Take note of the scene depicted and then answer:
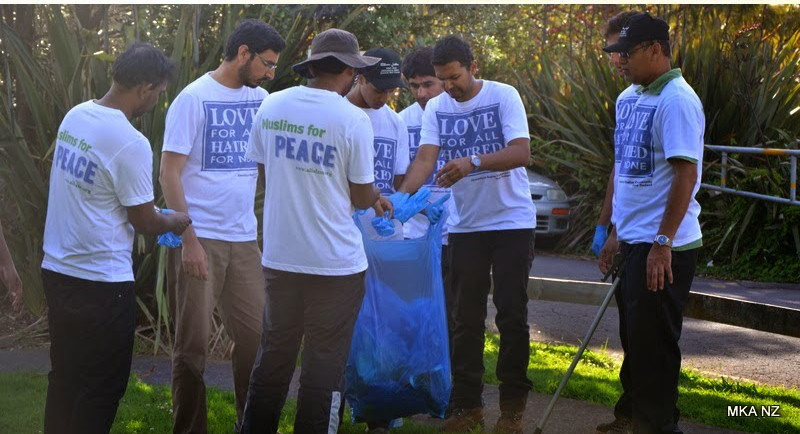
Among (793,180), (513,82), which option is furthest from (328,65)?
(513,82)

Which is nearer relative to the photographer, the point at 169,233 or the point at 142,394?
the point at 169,233

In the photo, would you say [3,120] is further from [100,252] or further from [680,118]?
[680,118]

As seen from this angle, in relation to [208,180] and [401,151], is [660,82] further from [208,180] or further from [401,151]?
[208,180]

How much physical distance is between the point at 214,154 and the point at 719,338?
520cm

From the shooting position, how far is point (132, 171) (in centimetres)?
385

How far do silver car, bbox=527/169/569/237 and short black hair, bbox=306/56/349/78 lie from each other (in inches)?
391

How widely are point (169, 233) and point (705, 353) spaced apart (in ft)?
15.9

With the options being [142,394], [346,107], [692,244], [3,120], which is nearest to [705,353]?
[692,244]

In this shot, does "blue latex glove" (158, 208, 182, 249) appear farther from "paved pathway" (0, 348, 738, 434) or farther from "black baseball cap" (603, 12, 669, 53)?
"black baseball cap" (603, 12, 669, 53)

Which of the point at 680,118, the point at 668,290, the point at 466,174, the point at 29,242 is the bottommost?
the point at 29,242

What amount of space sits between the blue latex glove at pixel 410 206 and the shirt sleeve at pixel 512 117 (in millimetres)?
657

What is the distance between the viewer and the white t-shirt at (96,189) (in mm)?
3836

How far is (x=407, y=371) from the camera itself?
4949mm

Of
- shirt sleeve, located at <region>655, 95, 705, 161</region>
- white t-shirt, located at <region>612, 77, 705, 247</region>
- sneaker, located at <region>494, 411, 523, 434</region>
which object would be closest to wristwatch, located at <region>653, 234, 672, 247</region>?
white t-shirt, located at <region>612, 77, 705, 247</region>
